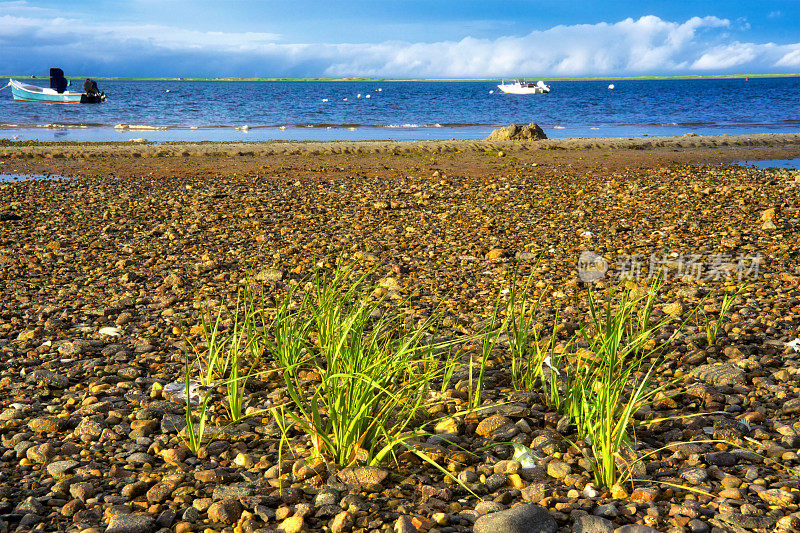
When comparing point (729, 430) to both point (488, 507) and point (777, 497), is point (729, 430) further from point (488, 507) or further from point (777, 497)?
point (488, 507)

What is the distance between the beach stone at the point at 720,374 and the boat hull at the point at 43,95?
5267 centimetres

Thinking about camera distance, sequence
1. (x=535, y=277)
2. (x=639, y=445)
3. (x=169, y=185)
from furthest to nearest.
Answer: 1. (x=169, y=185)
2. (x=535, y=277)
3. (x=639, y=445)

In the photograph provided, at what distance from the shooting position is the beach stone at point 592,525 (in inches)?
99.6

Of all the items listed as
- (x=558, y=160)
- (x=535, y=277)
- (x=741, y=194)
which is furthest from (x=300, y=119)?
(x=535, y=277)

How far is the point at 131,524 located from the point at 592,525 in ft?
6.08

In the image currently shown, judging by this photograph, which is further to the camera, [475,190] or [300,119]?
[300,119]

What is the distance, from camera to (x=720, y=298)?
5.51 meters

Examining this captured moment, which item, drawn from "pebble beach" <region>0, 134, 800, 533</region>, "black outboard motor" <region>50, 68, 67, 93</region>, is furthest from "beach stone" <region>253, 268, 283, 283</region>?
"black outboard motor" <region>50, 68, 67, 93</region>

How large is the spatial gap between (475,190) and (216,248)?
16.5 ft

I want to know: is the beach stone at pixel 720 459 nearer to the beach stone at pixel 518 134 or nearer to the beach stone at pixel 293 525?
the beach stone at pixel 293 525

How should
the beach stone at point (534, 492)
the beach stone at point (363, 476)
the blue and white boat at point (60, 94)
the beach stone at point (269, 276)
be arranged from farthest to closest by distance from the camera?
the blue and white boat at point (60, 94) < the beach stone at point (269, 276) < the beach stone at point (363, 476) < the beach stone at point (534, 492)

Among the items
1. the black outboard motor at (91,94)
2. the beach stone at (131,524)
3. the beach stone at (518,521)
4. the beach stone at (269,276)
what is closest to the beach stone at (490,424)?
A: the beach stone at (518,521)

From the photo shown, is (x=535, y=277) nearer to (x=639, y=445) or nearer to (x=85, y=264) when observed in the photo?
(x=639, y=445)

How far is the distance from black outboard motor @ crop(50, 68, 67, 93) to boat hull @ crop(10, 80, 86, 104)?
50 cm
